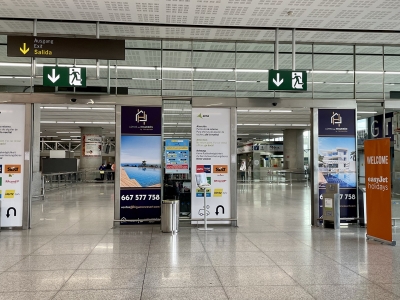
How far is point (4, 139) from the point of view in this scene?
9234 millimetres

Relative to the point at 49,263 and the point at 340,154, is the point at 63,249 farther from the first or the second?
the point at 340,154

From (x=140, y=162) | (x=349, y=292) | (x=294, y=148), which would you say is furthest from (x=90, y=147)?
(x=349, y=292)

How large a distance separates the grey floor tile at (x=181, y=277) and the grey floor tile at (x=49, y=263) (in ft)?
4.10

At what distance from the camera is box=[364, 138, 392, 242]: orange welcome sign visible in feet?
24.1

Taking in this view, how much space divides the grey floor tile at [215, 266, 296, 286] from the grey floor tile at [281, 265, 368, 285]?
145 mm

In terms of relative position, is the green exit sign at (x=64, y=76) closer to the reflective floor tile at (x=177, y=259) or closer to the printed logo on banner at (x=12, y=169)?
the printed logo on banner at (x=12, y=169)

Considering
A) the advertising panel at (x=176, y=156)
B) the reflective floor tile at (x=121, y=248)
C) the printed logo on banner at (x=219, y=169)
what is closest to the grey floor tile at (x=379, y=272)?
the reflective floor tile at (x=121, y=248)

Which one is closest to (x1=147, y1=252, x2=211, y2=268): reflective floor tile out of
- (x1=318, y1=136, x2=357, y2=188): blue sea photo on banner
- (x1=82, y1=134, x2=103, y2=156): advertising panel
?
(x1=318, y1=136, x2=357, y2=188): blue sea photo on banner

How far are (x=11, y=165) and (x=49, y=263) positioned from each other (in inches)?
162

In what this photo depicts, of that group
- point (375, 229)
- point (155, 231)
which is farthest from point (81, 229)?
point (375, 229)

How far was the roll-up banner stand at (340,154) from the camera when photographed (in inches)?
391

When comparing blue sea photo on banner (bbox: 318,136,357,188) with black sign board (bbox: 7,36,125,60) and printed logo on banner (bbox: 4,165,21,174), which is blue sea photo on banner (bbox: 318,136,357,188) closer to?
Answer: black sign board (bbox: 7,36,125,60)

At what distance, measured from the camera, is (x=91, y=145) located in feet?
108

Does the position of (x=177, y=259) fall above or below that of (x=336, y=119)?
below
